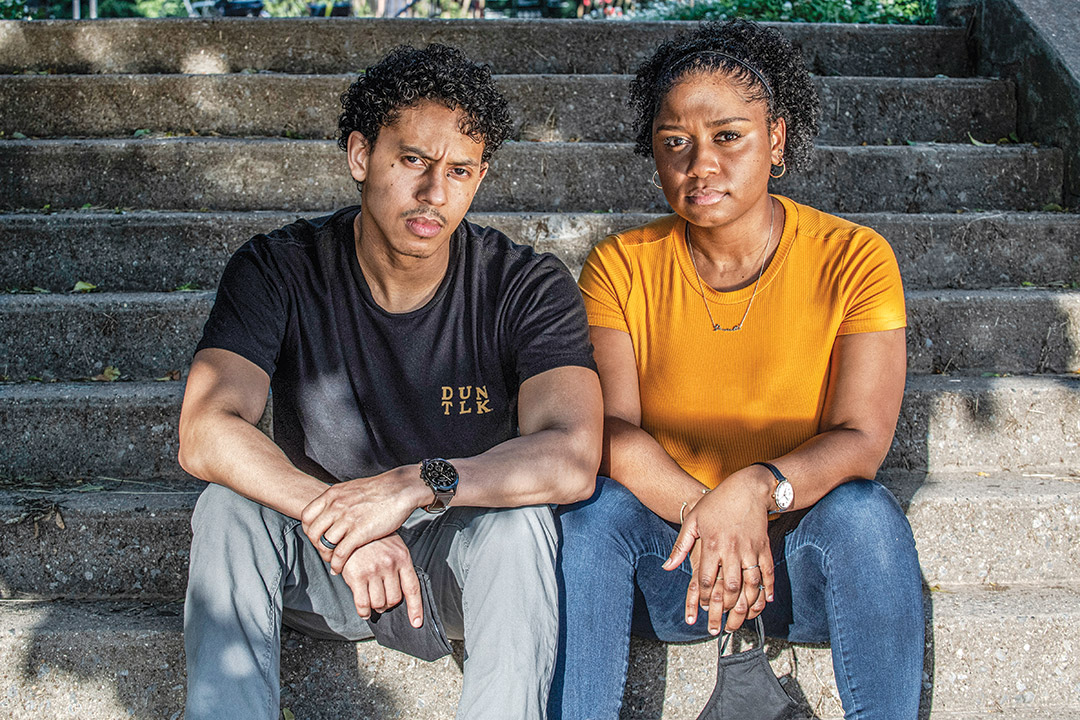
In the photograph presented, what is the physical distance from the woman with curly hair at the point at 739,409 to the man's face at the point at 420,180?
43 centimetres

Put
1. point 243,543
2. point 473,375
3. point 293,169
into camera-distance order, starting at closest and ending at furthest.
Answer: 1. point 243,543
2. point 473,375
3. point 293,169

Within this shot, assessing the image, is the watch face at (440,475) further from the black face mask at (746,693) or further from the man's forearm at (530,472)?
the black face mask at (746,693)

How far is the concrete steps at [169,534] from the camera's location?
234 cm

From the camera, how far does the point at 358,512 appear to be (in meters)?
1.82

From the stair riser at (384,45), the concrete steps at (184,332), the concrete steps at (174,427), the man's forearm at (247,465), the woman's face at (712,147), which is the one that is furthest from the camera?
the stair riser at (384,45)

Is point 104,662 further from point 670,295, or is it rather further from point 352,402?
point 670,295

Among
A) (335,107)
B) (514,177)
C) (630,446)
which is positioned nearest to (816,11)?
(514,177)

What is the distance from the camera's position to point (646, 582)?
2027mm

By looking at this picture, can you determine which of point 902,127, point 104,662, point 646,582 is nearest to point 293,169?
point 104,662

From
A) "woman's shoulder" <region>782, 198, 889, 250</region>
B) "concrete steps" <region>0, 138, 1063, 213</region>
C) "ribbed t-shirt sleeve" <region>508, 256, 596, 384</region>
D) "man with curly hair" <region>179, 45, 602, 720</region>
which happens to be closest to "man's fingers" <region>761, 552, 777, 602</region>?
"man with curly hair" <region>179, 45, 602, 720</region>

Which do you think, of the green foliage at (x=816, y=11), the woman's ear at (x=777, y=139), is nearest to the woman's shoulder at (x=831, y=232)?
the woman's ear at (x=777, y=139)

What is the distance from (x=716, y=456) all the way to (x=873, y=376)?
410 millimetres

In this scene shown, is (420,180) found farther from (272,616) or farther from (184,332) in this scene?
→ (184,332)

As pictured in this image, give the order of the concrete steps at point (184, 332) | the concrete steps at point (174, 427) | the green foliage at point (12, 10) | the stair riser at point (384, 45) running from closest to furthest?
1. the concrete steps at point (174, 427)
2. the concrete steps at point (184, 332)
3. the stair riser at point (384, 45)
4. the green foliage at point (12, 10)
